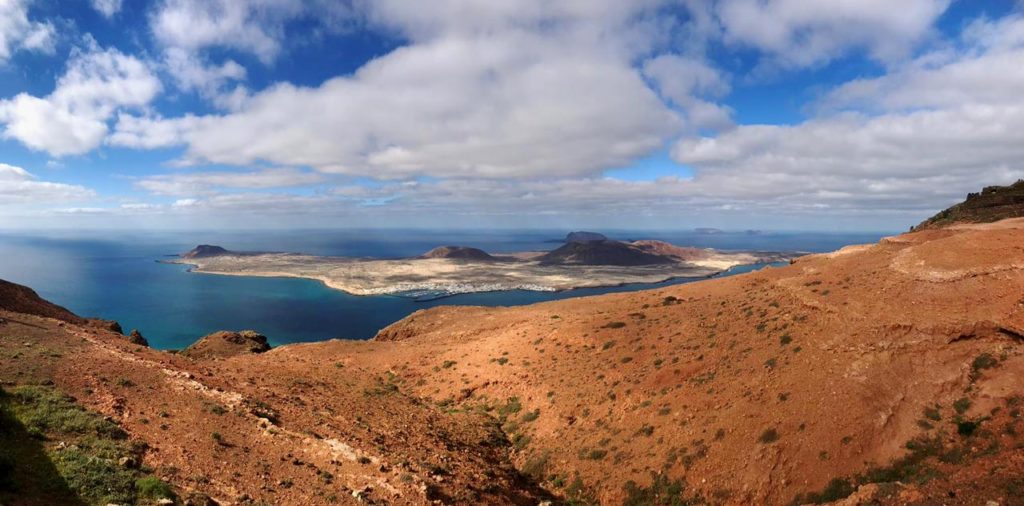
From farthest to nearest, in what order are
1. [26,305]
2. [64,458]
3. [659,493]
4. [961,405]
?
[26,305]
[659,493]
[961,405]
[64,458]

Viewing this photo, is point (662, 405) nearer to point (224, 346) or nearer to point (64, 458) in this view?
point (64, 458)

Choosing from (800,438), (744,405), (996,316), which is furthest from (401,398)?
(996,316)

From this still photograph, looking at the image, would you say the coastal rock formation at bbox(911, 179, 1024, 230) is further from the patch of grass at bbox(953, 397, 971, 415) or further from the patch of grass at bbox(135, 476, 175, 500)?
the patch of grass at bbox(135, 476, 175, 500)

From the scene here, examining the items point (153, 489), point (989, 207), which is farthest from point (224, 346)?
point (989, 207)

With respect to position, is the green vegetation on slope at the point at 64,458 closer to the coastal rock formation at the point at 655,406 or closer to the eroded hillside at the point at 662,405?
the coastal rock formation at the point at 655,406

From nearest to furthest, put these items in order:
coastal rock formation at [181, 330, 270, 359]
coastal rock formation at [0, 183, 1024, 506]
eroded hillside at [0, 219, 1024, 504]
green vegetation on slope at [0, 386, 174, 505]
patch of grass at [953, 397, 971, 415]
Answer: green vegetation on slope at [0, 386, 174, 505]
coastal rock formation at [0, 183, 1024, 506]
eroded hillside at [0, 219, 1024, 504]
patch of grass at [953, 397, 971, 415]
coastal rock formation at [181, 330, 270, 359]

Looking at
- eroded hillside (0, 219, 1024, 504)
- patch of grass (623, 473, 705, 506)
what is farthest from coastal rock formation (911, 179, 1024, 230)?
patch of grass (623, 473, 705, 506)
